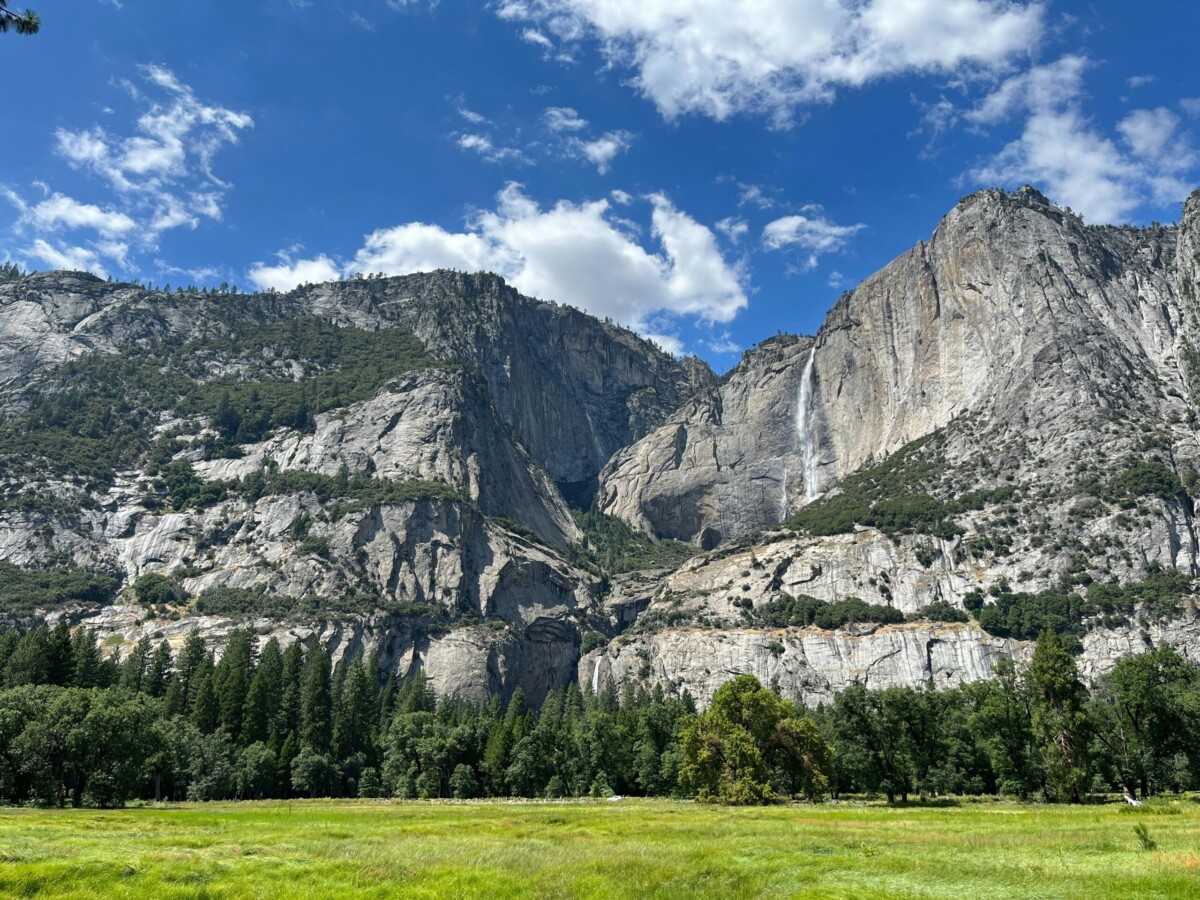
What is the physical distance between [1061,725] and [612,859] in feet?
157

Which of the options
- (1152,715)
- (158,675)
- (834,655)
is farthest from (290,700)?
(834,655)

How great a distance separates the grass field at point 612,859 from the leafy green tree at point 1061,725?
58.7 ft

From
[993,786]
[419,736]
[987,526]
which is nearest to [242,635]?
[419,736]

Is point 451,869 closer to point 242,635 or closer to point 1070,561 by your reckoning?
point 242,635

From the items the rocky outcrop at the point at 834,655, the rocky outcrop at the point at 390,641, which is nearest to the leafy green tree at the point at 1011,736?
the rocky outcrop at the point at 834,655

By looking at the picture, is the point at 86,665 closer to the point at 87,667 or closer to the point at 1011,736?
the point at 87,667

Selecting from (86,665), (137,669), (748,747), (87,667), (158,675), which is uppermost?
(86,665)

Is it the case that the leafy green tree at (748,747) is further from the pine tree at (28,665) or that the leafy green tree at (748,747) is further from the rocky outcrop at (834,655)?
the rocky outcrop at (834,655)

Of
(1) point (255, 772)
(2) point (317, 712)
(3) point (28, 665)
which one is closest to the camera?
(1) point (255, 772)

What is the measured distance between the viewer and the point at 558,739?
9988cm

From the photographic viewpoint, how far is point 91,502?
196500 millimetres

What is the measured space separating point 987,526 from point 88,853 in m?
183

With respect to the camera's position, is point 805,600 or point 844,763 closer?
point 844,763

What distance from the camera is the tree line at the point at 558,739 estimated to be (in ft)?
213
